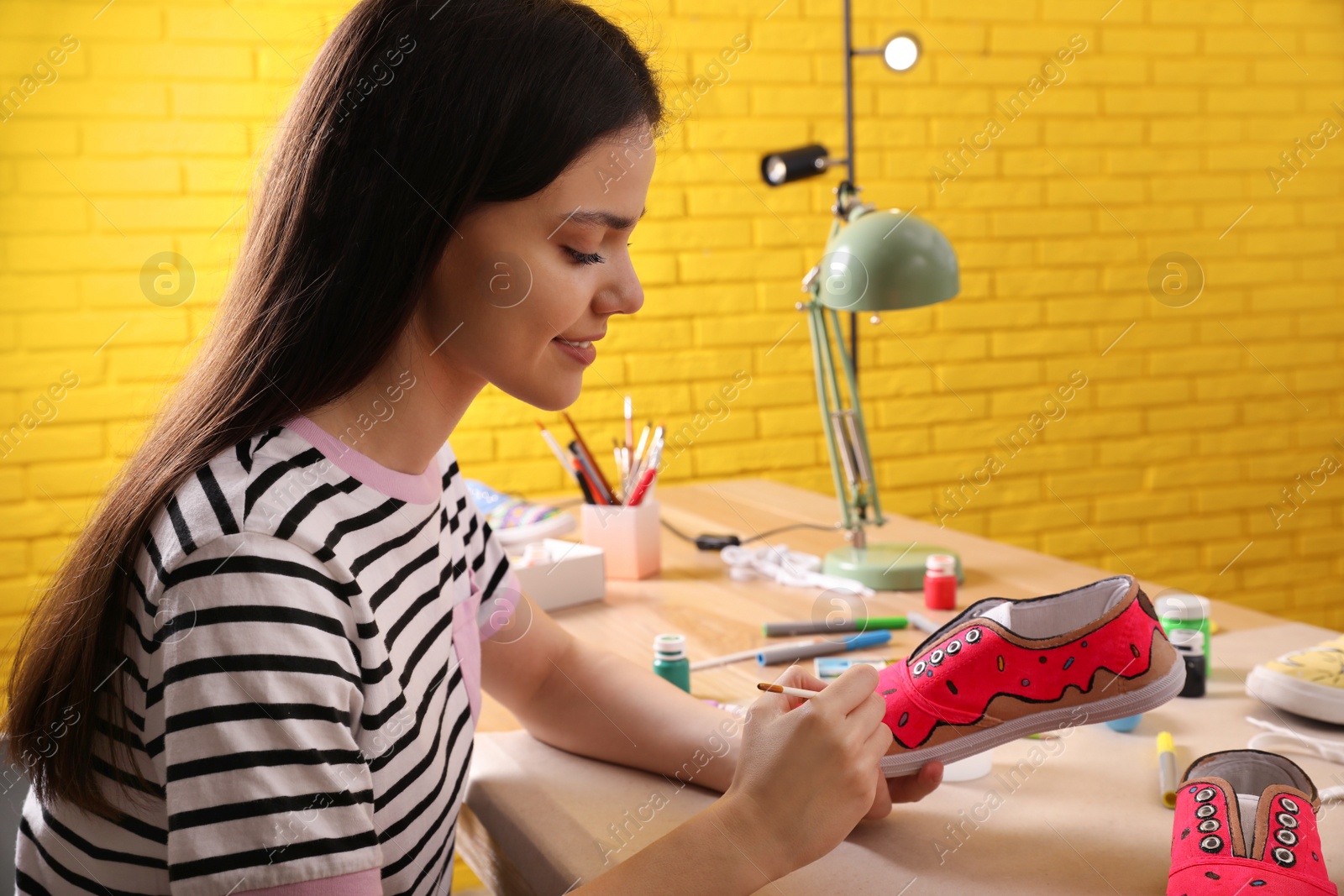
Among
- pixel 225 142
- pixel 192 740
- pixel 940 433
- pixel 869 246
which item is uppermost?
pixel 225 142

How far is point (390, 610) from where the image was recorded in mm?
684

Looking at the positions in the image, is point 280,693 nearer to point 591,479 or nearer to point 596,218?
point 596,218

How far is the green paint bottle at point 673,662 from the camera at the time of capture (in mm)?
975

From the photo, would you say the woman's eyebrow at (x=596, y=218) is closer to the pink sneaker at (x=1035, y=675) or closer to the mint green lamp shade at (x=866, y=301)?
the pink sneaker at (x=1035, y=675)

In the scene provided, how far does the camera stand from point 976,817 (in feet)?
2.42

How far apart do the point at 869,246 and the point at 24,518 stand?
1.64 metres

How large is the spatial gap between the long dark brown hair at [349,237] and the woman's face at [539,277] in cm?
2

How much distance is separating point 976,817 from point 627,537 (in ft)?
2.21

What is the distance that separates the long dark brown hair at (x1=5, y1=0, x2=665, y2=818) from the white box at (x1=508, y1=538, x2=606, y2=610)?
1.87 feet

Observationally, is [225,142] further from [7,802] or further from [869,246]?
[7,802]

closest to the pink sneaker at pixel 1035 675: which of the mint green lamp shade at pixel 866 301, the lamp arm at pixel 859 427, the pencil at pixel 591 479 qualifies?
the mint green lamp shade at pixel 866 301

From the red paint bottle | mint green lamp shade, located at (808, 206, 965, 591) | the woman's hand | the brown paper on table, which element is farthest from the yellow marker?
mint green lamp shade, located at (808, 206, 965, 591)

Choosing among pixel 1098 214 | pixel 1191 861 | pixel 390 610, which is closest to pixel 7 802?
pixel 390 610

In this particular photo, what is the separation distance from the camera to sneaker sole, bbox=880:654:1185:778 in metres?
0.71
